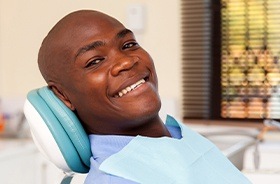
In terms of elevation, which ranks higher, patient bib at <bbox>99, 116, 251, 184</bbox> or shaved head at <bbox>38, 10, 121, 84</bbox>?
shaved head at <bbox>38, 10, 121, 84</bbox>

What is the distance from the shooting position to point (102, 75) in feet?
3.17

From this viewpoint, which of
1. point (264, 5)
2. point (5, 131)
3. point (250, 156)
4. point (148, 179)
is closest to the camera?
point (148, 179)

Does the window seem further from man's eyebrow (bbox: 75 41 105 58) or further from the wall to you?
man's eyebrow (bbox: 75 41 105 58)

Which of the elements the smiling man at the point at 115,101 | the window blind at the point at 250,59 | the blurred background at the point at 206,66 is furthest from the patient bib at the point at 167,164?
the window blind at the point at 250,59

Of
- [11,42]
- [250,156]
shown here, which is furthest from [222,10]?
[11,42]

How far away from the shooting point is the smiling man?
96 centimetres

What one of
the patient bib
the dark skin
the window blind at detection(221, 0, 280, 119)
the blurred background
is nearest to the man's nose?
the dark skin

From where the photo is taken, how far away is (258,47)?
224 centimetres

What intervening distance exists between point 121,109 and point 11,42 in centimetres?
184

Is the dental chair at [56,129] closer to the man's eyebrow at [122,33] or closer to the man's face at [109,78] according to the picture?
the man's face at [109,78]

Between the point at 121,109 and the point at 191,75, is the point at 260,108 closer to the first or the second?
the point at 191,75

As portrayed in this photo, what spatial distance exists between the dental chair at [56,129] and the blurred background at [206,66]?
111cm

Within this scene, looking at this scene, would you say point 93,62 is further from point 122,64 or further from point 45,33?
point 45,33

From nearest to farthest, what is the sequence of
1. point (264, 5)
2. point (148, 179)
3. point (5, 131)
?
point (148, 179) → point (264, 5) → point (5, 131)
